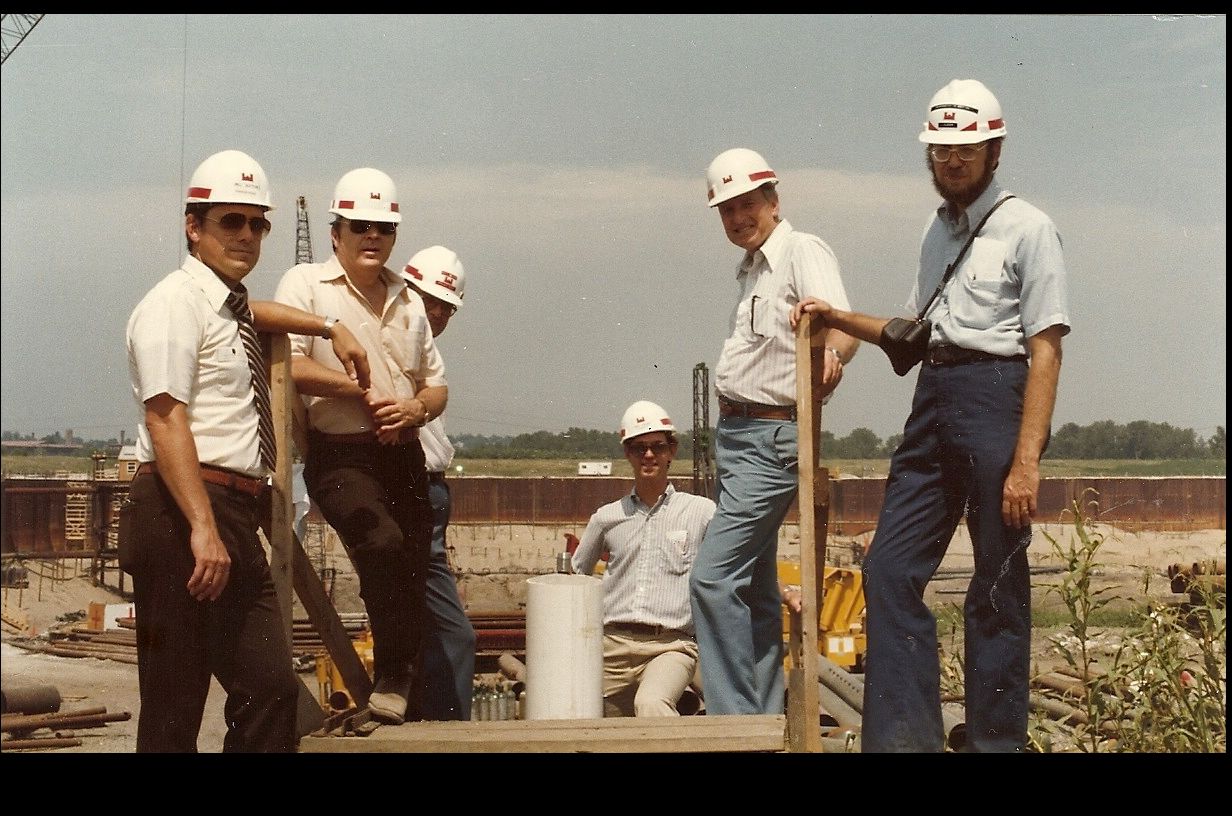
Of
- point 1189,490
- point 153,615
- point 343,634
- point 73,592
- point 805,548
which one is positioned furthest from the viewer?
point 73,592

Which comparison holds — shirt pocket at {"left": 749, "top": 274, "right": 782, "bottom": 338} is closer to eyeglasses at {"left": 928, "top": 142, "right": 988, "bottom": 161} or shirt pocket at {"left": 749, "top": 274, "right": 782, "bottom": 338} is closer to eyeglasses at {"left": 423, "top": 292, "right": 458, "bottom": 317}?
eyeglasses at {"left": 928, "top": 142, "right": 988, "bottom": 161}

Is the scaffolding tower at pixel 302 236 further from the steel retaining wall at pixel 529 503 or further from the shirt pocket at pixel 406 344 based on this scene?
the steel retaining wall at pixel 529 503

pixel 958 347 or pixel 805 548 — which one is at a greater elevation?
pixel 958 347

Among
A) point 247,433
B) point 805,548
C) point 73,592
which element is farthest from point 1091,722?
point 73,592

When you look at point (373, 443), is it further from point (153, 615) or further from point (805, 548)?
point (805, 548)

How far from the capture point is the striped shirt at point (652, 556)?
21.7 ft

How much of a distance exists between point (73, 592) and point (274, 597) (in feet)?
131

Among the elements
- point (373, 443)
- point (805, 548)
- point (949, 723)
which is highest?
point (373, 443)

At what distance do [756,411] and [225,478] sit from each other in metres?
2.10

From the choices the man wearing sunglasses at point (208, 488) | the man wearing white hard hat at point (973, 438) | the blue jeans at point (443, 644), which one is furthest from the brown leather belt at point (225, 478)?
the man wearing white hard hat at point (973, 438)

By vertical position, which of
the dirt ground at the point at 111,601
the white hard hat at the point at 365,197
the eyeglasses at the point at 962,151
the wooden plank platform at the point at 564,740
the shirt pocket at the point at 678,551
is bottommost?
the dirt ground at the point at 111,601

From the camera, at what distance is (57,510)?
142 feet

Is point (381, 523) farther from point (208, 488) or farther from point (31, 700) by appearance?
point (31, 700)

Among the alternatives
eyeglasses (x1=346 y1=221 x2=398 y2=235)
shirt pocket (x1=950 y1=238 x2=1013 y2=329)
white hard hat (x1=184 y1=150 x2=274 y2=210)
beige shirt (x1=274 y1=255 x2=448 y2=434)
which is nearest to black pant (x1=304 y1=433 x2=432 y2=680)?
beige shirt (x1=274 y1=255 x2=448 y2=434)
